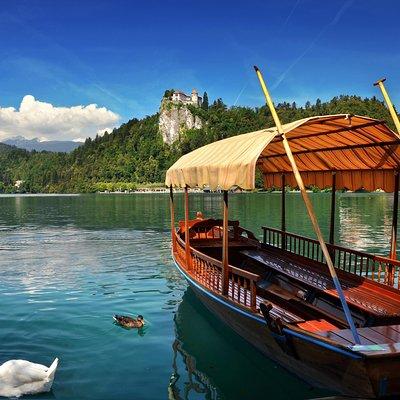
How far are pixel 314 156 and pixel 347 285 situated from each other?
4.52 metres

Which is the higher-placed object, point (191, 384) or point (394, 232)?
point (394, 232)

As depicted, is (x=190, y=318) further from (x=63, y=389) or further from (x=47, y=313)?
(x=63, y=389)

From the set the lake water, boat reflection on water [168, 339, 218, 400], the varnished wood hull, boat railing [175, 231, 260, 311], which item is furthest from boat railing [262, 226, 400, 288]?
boat reflection on water [168, 339, 218, 400]

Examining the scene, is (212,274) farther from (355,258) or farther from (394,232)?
(394,232)

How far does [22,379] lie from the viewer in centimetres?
791

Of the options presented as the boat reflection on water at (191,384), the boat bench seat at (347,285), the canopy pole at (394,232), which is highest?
the canopy pole at (394,232)

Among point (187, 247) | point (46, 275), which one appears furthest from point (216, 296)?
point (46, 275)

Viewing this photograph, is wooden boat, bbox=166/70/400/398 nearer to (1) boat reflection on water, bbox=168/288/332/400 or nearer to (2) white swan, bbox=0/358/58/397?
(1) boat reflection on water, bbox=168/288/332/400

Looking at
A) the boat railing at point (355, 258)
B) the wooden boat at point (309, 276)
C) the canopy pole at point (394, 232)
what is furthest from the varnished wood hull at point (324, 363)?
the canopy pole at point (394, 232)

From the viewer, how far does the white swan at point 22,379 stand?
785 cm

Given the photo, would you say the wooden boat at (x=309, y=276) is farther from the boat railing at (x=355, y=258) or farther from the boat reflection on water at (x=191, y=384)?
the boat reflection on water at (x=191, y=384)

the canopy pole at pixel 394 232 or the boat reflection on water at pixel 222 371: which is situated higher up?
the canopy pole at pixel 394 232

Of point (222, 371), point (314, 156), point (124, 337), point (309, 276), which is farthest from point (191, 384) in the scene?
point (314, 156)

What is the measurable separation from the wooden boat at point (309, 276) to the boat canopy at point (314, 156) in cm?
3
